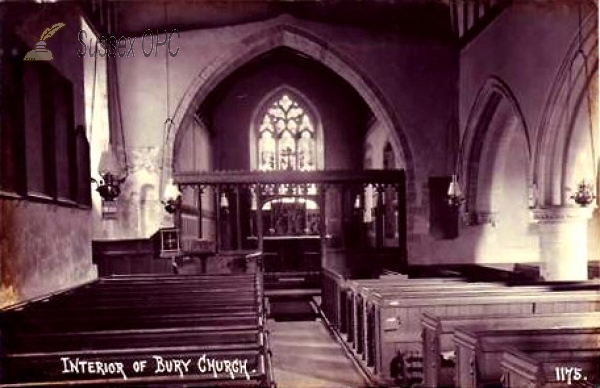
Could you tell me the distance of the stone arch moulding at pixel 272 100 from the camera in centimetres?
1942

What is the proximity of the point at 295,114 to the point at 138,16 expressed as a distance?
8.95 metres

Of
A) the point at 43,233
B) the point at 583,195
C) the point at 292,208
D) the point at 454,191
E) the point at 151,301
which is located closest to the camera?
the point at 151,301

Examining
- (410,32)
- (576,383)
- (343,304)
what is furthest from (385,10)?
(576,383)

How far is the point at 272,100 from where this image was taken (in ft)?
64.4

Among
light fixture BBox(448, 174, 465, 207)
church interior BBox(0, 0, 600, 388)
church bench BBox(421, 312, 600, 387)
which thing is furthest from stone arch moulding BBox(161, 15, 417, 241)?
church bench BBox(421, 312, 600, 387)

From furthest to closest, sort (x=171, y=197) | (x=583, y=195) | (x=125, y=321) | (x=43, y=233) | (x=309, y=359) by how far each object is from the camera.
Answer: (x=171, y=197) → (x=583, y=195) → (x=309, y=359) → (x=43, y=233) → (x=125, y=321)

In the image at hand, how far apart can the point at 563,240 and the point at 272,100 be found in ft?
39.2

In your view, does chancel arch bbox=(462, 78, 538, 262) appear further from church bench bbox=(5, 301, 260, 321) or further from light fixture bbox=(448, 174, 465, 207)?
church bench bbox=(5, 301, 260, 321)

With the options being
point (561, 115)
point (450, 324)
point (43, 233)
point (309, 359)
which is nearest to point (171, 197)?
point (309, 359)

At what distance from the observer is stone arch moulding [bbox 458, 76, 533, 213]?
11.2 m

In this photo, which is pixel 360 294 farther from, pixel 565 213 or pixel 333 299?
pixel 565 213

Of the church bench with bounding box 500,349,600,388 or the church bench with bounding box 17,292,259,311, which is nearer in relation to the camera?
the church bench with bounding box 500,349,600,388

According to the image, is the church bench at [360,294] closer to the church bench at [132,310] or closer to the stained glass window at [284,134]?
the church bench at [132,310]

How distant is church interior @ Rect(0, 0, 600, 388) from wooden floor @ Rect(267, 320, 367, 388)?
0.05 meters
